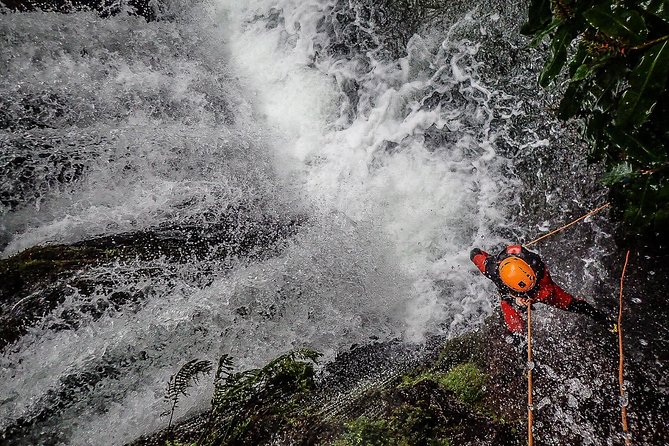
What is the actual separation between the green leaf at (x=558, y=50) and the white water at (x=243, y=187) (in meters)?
3.17

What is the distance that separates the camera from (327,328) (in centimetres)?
528

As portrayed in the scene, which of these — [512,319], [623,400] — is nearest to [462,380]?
[512,319]

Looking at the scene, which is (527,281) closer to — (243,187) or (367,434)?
(367,434)

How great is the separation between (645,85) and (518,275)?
8.06 ft

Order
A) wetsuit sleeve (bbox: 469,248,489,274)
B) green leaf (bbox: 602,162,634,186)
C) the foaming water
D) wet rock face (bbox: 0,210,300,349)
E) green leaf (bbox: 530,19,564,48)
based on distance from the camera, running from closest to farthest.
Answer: green leaf (bbox: 530,19,564,48), green leaf (bbox: 602,162,634,186), wet rock face (bbox: 0,210,300,349), wetsuit sleeve (bbox: 469,248,489,274), the foaming water

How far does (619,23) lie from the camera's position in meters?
1.89

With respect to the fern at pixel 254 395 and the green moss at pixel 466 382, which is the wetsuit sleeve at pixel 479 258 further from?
the fern at pixel 254 395

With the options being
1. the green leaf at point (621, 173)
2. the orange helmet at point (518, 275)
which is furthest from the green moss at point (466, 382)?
the green leaf at point (621, 173)

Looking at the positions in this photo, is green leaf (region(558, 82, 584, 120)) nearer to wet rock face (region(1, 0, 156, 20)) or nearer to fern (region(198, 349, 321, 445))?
fern (region(198, 349, 321, 445))

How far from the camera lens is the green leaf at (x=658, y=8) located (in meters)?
1.91

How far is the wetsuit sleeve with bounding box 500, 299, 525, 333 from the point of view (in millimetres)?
4555

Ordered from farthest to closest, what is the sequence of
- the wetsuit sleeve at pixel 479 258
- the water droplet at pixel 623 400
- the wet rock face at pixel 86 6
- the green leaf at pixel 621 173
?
the wet rock face at pixel 86 6 → the wetsuit sleeve at pixel 479 258 → the water droplet at pixel 623 400 → the green leaf at pixel 621 173

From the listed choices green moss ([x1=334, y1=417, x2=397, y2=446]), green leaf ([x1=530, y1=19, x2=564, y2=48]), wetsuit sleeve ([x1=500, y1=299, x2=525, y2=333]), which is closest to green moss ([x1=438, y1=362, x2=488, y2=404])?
wetsuit sleeve ([x1=500, y1=299, x2=525, y2=333])

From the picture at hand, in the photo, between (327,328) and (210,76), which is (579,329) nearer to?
(327,328)
